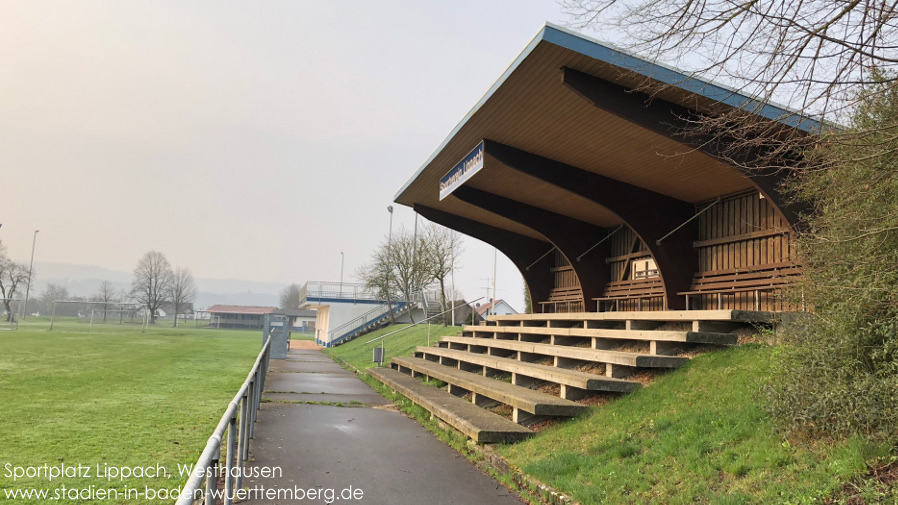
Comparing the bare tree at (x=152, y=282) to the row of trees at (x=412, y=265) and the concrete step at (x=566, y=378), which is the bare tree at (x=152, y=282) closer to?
the row of trees at (x=412, y=265)

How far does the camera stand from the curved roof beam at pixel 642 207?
1211cm

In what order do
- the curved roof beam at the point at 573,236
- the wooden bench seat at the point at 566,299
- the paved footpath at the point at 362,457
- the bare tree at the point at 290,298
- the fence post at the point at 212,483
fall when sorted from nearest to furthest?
1. the fence post at the point at 212,483
2. the paved footpath at the point at 362,457
3. the curved roof beam at the point at 573,236
4. the wooden bench seat at the point at 566,299
5. the bare tree at the point at 290,298

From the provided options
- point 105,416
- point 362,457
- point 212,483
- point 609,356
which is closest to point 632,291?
point 609,356

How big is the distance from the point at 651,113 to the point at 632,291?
6.71m

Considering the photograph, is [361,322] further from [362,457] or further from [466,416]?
[362,457]

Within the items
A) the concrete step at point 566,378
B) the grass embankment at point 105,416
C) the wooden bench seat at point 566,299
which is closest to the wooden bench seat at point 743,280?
the concrete step at point 566,378

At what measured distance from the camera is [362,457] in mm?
7453

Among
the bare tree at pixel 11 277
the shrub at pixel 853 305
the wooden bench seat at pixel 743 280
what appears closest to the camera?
the shrub at pixel 853 305

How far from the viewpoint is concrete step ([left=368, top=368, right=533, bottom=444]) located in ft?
25.1

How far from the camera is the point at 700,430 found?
19.0ft

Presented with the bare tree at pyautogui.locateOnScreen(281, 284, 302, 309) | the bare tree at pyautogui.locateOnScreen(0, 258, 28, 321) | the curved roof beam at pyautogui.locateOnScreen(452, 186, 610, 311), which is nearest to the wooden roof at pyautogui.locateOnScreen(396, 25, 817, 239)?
the curved roof beam at pyautogui.locateOnScreen(452, 186, 610, 311)

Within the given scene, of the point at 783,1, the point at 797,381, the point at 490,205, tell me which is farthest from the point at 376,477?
the point at 490,205

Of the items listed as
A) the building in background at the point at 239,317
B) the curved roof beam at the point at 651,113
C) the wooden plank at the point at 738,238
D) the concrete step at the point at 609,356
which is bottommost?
the building in background at the point at 239,317

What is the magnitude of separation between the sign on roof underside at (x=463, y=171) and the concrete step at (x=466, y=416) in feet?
13.3
